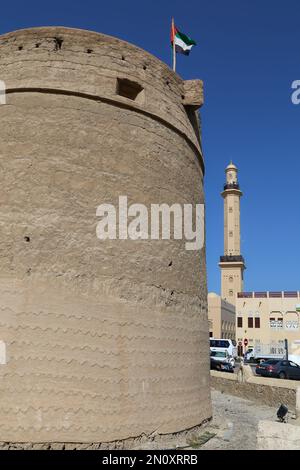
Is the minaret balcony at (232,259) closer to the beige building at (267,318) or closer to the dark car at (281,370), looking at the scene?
the beige building at (267,318)

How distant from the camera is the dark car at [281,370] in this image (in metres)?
21.0

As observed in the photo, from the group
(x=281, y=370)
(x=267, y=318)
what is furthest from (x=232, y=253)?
(x=281, y=370)

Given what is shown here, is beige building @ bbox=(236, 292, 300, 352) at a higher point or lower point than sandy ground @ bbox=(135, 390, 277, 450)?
higher

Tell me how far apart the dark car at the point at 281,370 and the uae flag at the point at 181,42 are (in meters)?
15.1

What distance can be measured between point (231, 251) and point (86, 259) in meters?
48.9

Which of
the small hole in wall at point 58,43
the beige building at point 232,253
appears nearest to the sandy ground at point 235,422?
the small hole in wall at point 58,43

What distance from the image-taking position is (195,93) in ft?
33.3

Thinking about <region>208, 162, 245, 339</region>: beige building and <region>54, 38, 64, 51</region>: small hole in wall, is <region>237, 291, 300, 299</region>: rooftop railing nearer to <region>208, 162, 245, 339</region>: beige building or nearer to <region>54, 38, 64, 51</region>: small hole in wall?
<region>208, 162, 245, 339</region>: beige building

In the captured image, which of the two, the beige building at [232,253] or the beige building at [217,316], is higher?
the beige building at [232,253]

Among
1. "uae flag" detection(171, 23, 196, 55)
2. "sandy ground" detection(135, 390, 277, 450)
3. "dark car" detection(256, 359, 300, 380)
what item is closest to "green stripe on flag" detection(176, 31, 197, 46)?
"uae flag" detection(171, 23, 196, 55)

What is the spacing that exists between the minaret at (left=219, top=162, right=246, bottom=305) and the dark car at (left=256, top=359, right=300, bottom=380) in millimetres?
32893

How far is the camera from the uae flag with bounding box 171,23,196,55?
1171 cm

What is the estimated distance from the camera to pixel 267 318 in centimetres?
4475

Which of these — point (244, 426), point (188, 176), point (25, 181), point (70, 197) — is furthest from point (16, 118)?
point (244, 426)
